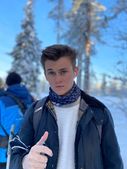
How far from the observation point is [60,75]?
263 centimetres

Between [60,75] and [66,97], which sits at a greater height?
[60,75]

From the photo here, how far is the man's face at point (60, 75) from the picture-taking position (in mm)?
2623

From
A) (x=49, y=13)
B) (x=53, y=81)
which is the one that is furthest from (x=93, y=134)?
(x=49, y=13)

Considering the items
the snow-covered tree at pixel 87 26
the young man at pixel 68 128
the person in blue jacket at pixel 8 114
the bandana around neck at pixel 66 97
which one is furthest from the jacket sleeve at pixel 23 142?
the snow-covered tree at pixel 87 26

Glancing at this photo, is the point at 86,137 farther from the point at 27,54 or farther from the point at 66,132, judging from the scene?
the point at 27,54

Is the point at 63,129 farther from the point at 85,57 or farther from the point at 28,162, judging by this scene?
the point at 85,57

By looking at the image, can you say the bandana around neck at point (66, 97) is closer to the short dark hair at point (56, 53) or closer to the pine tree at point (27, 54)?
the short dark hair at point (56, 53)

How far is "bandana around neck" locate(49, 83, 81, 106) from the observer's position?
262 cm

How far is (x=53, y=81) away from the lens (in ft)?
8.67

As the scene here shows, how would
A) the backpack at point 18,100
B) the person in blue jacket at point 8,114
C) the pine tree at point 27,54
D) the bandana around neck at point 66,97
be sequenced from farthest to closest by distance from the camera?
1. the pine tree at point 27,54
2. the backpack at point 18,100
3. the person in blue jacket at point 8,114
4. the bandana around neck at point 66,97

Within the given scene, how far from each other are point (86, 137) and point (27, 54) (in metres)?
31.8

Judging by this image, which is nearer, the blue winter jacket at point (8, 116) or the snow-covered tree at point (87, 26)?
the blue winter jacket at point (8, 116)

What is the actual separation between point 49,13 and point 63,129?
33.9 metres

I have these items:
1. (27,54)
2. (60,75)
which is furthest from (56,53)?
(27,54)
